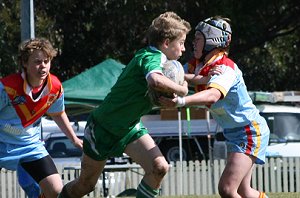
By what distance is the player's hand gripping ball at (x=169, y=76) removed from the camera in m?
6.81

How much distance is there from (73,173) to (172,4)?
10.1m

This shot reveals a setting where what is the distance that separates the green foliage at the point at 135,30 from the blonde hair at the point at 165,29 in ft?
57.2

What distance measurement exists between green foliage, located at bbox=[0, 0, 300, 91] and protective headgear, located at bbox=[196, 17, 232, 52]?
1693 cm

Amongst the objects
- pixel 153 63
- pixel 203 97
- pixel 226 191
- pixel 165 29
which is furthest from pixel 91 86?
pixel 203 97

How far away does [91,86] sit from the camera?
18.8 meters

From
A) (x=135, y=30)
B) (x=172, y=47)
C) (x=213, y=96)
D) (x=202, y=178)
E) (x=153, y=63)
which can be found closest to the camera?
(x=213, y=96)

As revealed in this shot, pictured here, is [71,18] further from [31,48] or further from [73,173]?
[31,48]

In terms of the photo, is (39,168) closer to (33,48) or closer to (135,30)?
(33,48)

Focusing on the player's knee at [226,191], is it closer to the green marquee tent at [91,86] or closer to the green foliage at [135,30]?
the green marquee tent at [91,86]

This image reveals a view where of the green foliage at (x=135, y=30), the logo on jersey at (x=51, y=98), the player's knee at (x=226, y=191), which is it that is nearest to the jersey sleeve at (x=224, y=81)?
the player's knee at (x=226, y=191)

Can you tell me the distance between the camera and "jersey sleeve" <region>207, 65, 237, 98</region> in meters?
7.23

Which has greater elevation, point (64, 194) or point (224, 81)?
point (224, 81)

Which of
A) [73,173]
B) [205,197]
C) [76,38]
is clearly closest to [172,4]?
[76,38]

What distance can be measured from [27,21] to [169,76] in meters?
7.49
